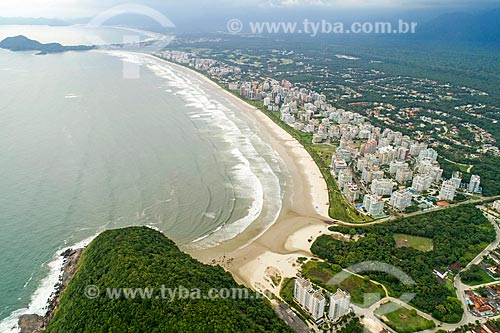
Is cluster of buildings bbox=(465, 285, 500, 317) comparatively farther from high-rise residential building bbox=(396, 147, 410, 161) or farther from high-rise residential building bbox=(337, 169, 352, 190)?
high-rise residential building bbox=(396, 147, 410, 161)

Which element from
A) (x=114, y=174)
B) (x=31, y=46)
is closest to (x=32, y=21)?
(x=31, y=46)

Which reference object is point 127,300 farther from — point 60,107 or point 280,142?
point 60,107

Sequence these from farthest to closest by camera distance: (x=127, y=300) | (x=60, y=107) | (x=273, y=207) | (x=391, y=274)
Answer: (x=60, y=107) < (x=273, y=207) < (x=391, y=274) < (x=127, y=300)

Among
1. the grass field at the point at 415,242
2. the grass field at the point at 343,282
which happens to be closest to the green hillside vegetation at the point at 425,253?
the grass field at the point at 415,242

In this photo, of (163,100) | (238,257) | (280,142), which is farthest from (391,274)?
(163,100)

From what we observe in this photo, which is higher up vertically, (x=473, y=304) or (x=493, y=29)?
(x=493, y=29)

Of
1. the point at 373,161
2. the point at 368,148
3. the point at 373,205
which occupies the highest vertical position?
the point at 368,148

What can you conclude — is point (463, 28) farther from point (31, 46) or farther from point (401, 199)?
point (31, 46)
